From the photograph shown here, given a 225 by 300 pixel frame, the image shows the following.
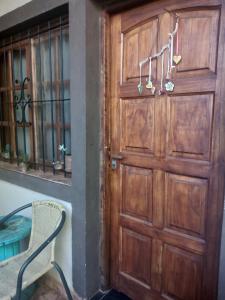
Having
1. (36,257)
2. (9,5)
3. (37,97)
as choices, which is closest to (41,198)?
(36,257)

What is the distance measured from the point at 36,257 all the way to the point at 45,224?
0.24 metres

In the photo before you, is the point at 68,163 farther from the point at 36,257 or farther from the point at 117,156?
the point at 36,257

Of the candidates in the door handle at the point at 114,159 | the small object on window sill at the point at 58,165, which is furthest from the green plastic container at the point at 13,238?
the door handle at the point at 114,159

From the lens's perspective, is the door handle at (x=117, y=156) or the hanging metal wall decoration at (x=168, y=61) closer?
the hanging metal wall decoration at (x=168, y=61)

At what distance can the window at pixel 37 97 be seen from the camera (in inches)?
75.8

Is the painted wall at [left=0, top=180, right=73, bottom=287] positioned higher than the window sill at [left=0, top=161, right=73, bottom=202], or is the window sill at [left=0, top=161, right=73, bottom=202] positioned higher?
the window sill at [left=0, top=161, right=73, bottom=202]

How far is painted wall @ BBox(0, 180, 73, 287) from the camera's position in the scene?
1.80 metres

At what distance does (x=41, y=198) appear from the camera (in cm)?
197

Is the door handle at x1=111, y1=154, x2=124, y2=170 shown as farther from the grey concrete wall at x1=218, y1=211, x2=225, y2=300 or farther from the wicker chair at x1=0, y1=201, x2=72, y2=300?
the grey concrete wall at x1=218, y1=211, x2=225, y2=300

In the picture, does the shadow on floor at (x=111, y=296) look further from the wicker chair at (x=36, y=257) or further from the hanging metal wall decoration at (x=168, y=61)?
the hanging metal wall decoration at (x=168, y=61)

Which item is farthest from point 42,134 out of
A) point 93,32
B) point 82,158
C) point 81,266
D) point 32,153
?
point 81,266

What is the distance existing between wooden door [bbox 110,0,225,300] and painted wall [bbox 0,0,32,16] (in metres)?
0.89

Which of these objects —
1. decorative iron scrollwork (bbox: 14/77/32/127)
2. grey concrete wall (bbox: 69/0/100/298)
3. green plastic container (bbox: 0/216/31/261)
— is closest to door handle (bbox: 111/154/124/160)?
grey concrete wall (bbox: 69/0/100/298)

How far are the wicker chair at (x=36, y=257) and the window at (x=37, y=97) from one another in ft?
1.15
